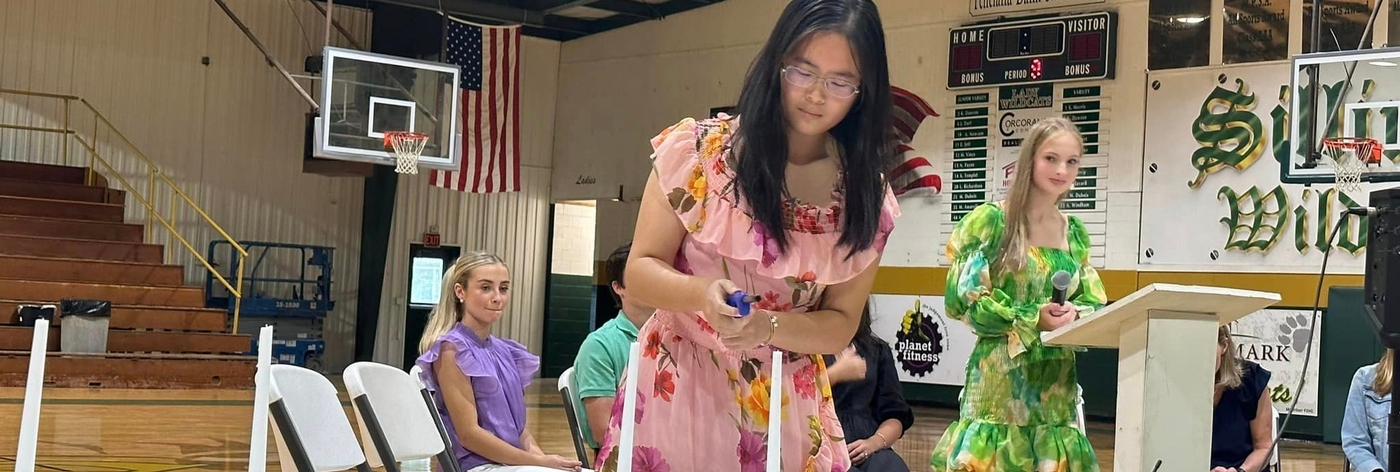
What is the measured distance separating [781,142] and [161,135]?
1629 centimetres

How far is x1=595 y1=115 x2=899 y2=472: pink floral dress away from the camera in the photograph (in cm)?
177

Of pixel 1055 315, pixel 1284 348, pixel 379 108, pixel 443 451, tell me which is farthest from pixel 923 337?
pixel 1055 315

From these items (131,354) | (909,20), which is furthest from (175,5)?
(909,20)

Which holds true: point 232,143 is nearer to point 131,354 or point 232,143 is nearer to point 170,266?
point 170,266

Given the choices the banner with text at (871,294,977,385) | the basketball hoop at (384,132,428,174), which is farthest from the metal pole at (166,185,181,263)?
the banner with text at (871,294,977,385)

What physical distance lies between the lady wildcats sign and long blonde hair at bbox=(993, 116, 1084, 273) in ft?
29.9

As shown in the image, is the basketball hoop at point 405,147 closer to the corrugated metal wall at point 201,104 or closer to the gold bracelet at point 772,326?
the corrugated metal wall at point 201,104

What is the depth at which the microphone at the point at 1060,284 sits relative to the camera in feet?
10.1

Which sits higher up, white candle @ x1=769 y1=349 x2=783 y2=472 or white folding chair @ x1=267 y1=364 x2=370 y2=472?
white candle @ x1=769 y1=349 x2=783 y2=472

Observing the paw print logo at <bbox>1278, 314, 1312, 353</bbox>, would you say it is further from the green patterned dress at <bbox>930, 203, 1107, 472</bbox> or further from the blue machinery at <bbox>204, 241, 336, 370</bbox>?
the blue machinery at <bbox>204, 241, 336, 370</bbox>

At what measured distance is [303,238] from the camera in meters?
17.7

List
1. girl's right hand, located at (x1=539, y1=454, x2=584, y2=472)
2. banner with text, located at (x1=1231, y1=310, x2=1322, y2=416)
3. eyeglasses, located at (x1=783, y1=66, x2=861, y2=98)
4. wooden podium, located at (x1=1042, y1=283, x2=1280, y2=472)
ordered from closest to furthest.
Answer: eyeglasses, located at (x1=783, y1=66, x2=861, y2=98) < wooden podium, located at (x1=1042, y1=283, x2=1280, y2=472) < girl's right hand, located at (x1=539, y1=454, x2=584, y2=472) < banner with text, located at (x1=1231, y1=310, x2=1322, y2=416)

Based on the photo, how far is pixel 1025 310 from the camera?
3.27 metres

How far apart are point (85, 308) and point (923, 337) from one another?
839cm
